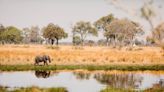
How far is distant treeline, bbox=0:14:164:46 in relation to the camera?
395 inches

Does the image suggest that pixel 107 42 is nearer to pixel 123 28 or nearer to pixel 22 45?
pixel 123 28

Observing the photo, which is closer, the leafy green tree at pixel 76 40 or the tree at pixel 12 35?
the tree at pixel 12 35

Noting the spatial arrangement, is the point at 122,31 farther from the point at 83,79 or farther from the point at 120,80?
the point at 83,79

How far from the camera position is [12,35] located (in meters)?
10.2

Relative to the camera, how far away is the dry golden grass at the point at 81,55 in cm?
1038

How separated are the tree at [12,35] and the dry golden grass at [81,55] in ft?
0.54

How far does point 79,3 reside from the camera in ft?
32.1

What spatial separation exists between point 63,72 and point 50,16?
4.25 ft

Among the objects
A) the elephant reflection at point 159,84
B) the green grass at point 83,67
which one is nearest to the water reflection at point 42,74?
the green grass at point 83,67

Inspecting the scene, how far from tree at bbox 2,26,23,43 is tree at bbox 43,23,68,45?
2.05 ft

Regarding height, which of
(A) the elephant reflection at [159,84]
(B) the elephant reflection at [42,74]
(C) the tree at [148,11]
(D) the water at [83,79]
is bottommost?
(A) the elephant reflection at [159,84]

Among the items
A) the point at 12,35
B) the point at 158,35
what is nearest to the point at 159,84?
the point at 158,35

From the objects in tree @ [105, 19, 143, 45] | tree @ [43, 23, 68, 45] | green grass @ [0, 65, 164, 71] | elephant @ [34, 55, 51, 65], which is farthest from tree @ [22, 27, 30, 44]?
tree @ [105, 19, 143, 45]

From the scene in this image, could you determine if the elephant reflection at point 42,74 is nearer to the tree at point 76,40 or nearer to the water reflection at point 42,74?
the water reflection at point 42,74
